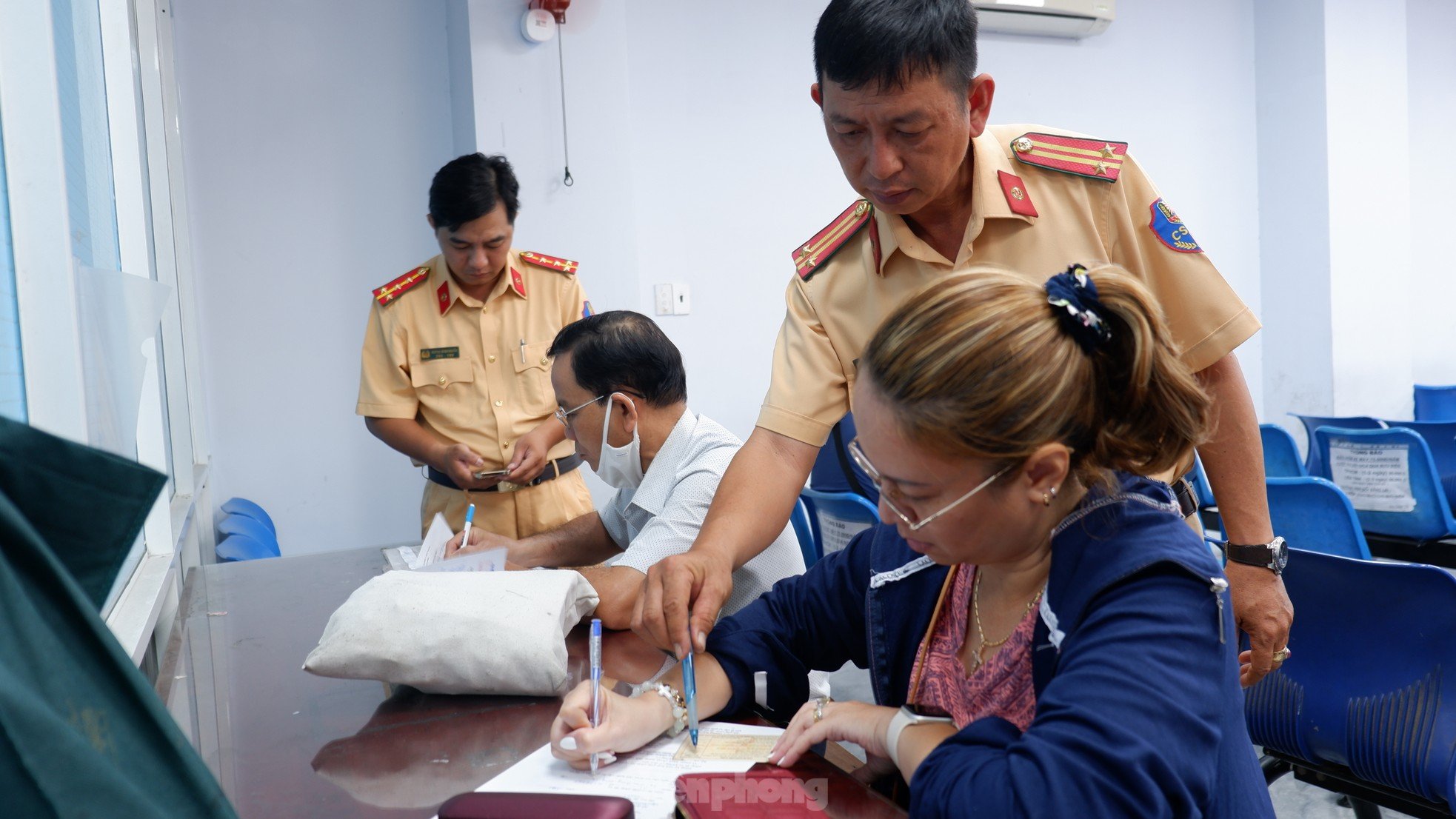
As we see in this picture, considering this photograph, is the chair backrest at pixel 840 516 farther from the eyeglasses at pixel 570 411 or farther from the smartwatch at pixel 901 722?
the smartwatch at pixel 901 722

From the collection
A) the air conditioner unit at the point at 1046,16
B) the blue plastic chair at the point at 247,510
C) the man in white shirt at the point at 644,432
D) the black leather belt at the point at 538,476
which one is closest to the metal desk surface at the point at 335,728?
the man in white shirt at the point at 644,432

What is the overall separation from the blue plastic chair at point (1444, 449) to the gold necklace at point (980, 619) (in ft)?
10.7

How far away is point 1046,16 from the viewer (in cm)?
497

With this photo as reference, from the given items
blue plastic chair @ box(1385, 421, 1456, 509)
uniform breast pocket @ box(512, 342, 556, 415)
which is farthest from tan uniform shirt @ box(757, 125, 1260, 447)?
blue plastic chair @ box(1385, 421, 1456, 509)

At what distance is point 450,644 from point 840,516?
1.63 metres

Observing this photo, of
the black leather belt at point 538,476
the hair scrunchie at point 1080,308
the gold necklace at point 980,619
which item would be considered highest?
the hair scrunchie at point 1080,308

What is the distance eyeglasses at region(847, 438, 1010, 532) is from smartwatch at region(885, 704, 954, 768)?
168 mm

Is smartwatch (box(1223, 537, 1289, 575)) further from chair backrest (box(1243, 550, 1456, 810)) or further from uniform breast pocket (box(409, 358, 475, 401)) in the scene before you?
uniform breast pocket (box(409, 358, 475, 401))

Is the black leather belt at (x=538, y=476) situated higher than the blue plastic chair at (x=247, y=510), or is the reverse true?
the black leather belt at (x=538, y=476)

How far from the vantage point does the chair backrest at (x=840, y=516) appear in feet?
8.32

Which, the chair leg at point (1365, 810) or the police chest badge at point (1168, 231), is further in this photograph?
the chair leg at point (1365, 810)

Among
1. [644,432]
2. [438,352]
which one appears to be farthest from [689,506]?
[438,352]

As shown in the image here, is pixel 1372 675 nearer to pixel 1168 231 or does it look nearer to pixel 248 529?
pixel 1168 231

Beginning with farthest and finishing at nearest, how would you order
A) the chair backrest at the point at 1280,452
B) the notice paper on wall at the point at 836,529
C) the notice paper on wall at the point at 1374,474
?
the chair backrest at the point at 1280,452
the notice paper on wall at the point at 1374,474
the notice paper on wall at the point at 836,529
